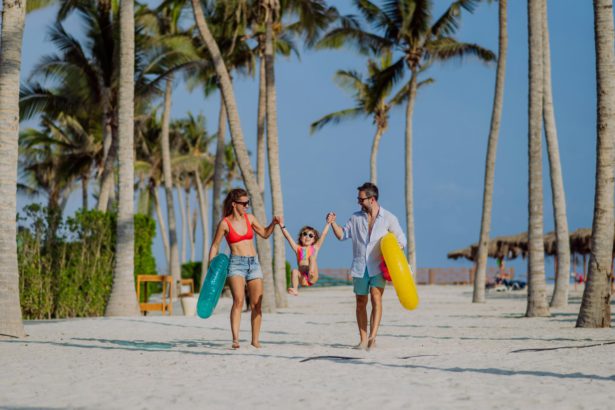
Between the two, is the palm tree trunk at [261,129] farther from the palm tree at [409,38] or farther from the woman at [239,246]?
the woman at [239,246]

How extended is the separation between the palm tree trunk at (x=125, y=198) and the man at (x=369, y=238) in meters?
9.43

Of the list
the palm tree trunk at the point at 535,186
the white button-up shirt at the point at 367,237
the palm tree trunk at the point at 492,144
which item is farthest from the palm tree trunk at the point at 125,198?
the palm tree trunk at the point at 492,144

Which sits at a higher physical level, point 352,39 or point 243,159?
point 352,39

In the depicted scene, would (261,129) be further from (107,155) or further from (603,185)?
(603,185)

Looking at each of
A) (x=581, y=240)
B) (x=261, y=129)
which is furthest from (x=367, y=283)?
(x=581, y=240)

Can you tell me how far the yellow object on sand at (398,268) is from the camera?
885 cm

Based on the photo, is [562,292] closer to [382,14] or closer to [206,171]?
[382,14]

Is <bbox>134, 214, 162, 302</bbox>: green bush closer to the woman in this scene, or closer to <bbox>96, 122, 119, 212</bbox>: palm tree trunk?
<bbox>96, 122, 119, 212</bbox>: palm tree trunk

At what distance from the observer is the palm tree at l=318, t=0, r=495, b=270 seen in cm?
3266

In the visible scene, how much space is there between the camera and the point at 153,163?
44.9 metres

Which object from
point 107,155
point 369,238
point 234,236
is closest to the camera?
point 369,238

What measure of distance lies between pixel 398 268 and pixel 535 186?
838 centimetres

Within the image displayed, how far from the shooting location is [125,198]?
59.0ft

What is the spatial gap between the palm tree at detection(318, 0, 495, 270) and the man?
23570 mm
